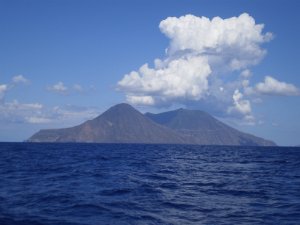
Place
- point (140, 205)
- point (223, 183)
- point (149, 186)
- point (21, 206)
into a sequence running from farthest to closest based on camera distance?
point (223, 183) < point (149, 186) < point (140, 205) < point (21, 206)

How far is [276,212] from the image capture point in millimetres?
23891

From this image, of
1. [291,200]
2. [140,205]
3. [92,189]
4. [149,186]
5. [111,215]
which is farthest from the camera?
[149,186]

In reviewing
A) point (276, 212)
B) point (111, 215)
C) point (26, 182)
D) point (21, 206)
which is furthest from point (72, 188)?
point (276, 212)

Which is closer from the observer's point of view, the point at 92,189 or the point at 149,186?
the point at 92,189

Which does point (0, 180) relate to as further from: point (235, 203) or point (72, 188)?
point (235, 203)

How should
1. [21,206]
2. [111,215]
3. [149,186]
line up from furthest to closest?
[149,186] < [21,206] < [111,215]

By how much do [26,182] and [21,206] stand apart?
11.2 m

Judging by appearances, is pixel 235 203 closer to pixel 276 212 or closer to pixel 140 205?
pixel 276 212

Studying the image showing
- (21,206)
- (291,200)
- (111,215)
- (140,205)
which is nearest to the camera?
(111,215)

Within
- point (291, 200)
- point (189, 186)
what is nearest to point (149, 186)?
point (189, 186)

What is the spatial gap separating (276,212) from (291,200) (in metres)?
4.91

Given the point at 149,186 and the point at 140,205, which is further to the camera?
the point at 149,186

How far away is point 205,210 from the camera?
2430 cm

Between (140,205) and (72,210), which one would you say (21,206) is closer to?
(72,210)
